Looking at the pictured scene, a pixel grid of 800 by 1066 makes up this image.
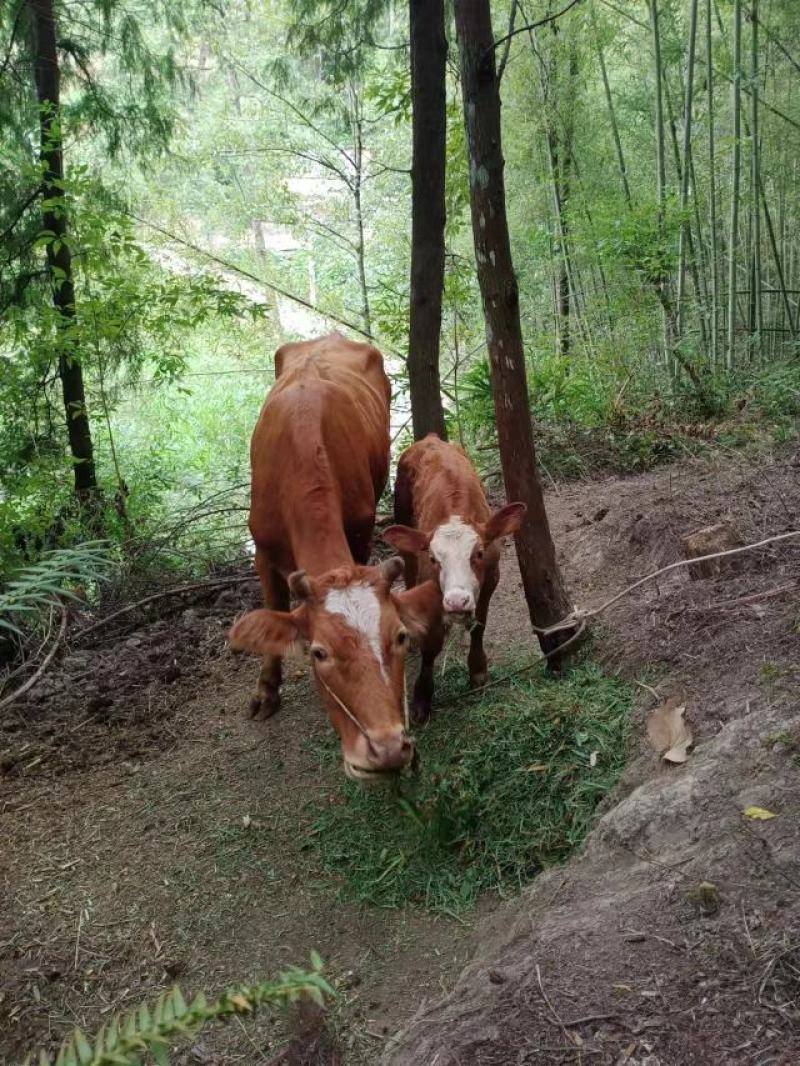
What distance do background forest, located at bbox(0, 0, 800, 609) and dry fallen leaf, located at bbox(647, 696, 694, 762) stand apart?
10.7 feet

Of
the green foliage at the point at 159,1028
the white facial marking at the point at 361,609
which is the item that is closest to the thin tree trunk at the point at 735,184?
the white facial marking at the point at 361,609

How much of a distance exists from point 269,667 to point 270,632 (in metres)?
1.32

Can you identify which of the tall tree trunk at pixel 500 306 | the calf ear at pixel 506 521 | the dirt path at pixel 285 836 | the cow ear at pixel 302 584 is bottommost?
the dirt path at pixel 285 836

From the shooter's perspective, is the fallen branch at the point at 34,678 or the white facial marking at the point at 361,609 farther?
the fallen branch at the point at 34,678

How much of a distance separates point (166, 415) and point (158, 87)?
7526mm

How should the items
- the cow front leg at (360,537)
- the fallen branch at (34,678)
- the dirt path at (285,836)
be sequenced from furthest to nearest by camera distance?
1. the cow front leg at (360,537)
2. the fallen branch at (34,678)
3. the dirt path at (285,836)

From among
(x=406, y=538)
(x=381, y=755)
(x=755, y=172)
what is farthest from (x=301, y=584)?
(x=755, y=172)

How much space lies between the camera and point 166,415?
15.0 meters

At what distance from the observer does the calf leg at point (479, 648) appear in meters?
4.27

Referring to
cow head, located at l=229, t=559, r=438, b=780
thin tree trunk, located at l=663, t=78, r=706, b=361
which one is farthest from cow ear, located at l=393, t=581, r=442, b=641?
thin tree trunk, located at l=663, t=78, r=706, b=361

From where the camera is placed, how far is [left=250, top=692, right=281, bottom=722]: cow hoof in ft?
15.1

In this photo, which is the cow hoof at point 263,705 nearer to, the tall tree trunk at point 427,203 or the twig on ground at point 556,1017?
the twig on ground at point 556,1017

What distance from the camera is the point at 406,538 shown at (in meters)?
4.15

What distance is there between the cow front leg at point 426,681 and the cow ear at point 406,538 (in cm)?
42
